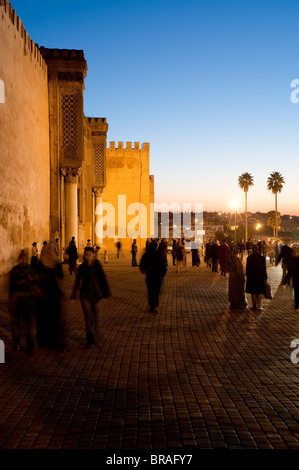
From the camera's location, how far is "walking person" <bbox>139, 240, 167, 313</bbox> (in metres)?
11.2

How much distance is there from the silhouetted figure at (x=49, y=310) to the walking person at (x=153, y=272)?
4.18 meters

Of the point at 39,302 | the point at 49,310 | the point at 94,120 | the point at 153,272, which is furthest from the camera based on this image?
the point at 94,120

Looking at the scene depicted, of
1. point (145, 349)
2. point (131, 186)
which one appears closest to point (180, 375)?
point (145, 349)

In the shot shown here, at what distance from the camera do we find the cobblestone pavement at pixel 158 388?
4.27m

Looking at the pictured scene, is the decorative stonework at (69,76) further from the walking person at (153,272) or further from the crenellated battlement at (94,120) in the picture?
the walking person at (153,272)

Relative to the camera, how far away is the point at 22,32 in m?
21.0

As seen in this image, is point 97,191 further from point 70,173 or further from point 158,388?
point 158,388

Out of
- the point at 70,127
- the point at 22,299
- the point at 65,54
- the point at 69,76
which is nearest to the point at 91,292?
the point at 22,299

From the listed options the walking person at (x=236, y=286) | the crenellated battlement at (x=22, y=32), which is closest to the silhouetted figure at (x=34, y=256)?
the walking person at (x=236, y=286)

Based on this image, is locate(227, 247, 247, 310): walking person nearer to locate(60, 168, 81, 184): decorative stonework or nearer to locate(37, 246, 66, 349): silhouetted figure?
locate(37, 246, 66, 349): silhouetted figure

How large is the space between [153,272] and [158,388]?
5790 millimetres

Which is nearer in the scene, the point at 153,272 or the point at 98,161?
the point at 153,272
